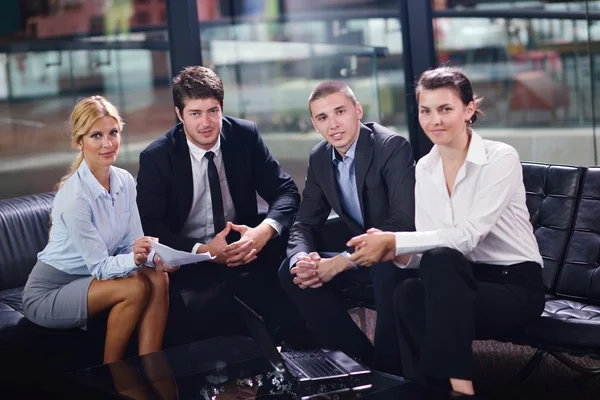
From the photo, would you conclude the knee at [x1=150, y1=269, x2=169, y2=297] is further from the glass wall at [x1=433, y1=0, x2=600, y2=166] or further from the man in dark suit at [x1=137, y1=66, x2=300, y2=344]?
the glass wall at [x1=433, y1=0, x2=600, y2=166]

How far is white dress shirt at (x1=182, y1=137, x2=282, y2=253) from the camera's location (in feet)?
12.9

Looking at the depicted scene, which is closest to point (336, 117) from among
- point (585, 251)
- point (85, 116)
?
point (85, 116)

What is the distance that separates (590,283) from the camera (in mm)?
3391

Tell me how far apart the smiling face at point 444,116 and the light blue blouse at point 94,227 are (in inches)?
47.1

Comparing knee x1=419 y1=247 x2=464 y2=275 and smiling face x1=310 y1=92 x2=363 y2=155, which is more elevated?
smiling face x1=310 y1=92 x2=363 y2=155

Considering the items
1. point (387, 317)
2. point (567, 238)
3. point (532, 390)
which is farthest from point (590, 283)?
point (387, 317)

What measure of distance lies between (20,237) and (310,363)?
6.35 ft

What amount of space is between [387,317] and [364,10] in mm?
4208

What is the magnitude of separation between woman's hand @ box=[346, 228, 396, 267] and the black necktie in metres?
0.97

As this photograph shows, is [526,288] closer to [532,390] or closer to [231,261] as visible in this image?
[532,390]

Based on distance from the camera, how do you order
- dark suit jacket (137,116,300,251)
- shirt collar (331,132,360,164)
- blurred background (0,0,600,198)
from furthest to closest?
blurred background (0,0,600,198), dark suit jacket (137,116,300,251), shirt collar (331,132,360,164)

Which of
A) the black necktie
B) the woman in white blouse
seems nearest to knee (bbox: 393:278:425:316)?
the woman in white blouse

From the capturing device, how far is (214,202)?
3.92 m

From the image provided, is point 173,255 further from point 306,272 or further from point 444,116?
point 444,116
